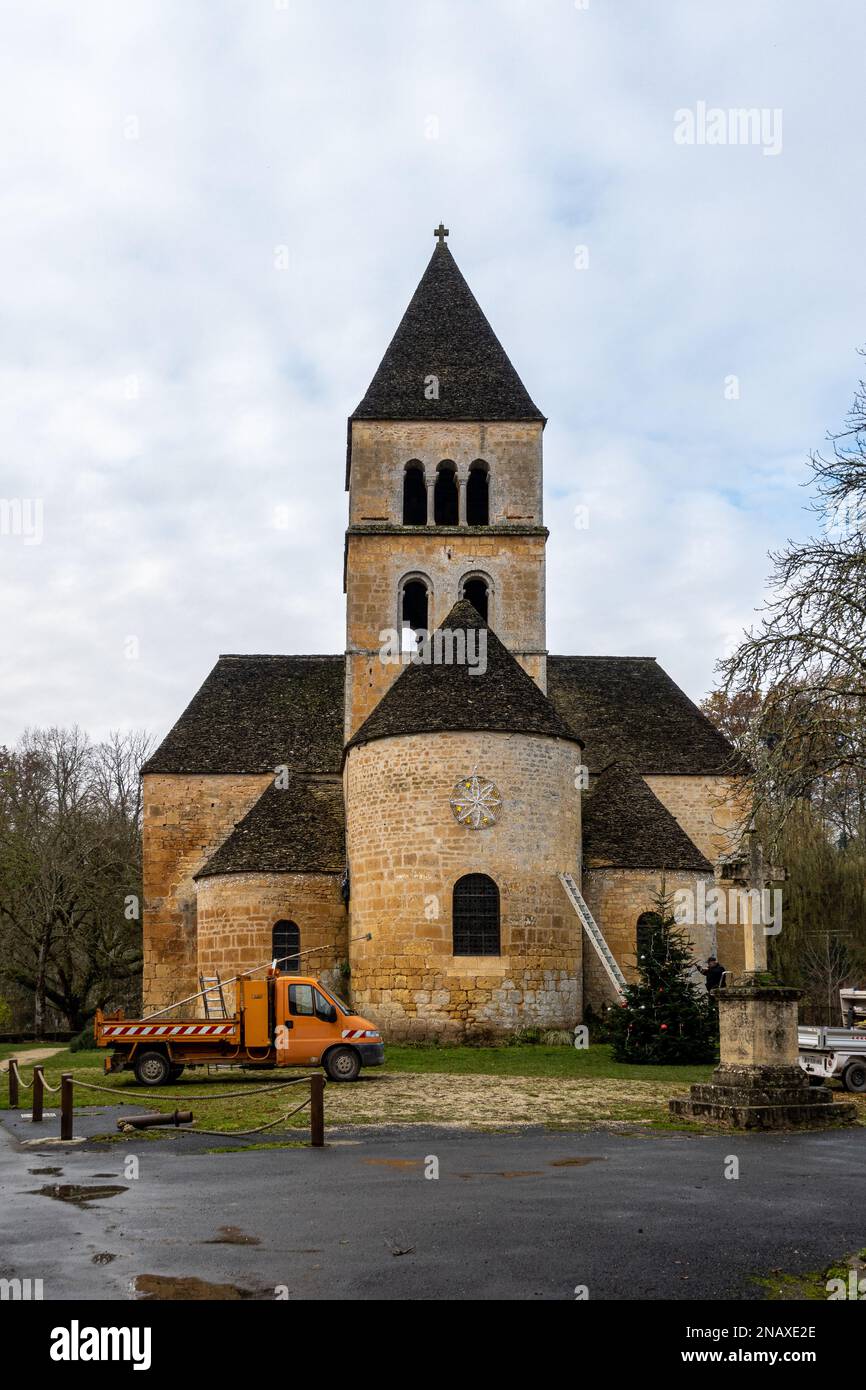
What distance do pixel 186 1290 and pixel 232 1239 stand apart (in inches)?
52.1

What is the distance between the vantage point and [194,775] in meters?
34.1

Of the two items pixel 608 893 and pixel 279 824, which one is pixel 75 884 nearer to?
pixel 279 824

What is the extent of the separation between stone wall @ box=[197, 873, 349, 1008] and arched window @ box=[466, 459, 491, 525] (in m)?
10.6

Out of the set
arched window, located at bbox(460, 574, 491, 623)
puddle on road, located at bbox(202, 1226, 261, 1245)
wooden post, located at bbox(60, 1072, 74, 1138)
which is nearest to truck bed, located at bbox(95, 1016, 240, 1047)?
wooden post, located at bbox(60, 1072, 74, 1138)

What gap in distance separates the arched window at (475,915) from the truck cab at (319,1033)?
568 cm

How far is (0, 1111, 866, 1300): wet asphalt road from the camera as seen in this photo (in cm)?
687

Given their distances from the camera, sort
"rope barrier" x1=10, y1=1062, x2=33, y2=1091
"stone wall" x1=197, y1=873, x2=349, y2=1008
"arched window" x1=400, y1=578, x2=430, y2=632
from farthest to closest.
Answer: "arched window" x1=400, y1=578, x2=430, y2=632 → "stone wall" x1=197, y1=873, x2=349, y2=1008 → "rope barrier" x1=10, y1=1062, x2=33, y2=1091

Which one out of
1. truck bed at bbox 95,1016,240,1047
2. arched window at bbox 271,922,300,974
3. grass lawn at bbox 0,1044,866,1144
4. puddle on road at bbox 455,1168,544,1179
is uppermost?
arched window at bbox 271,922,300,974

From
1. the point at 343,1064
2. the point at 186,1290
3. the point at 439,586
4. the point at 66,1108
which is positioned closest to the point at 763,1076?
the point at 343,1064

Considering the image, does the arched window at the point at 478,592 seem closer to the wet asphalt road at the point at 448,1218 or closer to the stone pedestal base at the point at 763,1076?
the stone pedestal base at the point at 763,1076

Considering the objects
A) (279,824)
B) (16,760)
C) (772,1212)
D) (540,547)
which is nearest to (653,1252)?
(772,1212)

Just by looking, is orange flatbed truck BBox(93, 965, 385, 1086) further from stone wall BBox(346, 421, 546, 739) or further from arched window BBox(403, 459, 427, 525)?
arched window BBox(403, 459, 427, 525)

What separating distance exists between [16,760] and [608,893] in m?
34.1

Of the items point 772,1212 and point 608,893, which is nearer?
point 772,1212
